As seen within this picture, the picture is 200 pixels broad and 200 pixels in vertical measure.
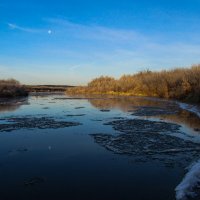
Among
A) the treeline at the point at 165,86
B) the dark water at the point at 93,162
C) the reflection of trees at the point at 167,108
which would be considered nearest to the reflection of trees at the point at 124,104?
the reflection of trees at the point at 167,108

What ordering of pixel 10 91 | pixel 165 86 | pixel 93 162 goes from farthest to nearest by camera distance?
pixel 165 86, pixel 10 91, pixel 93 162

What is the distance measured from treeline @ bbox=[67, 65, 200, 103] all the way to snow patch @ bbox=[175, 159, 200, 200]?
33.6 m

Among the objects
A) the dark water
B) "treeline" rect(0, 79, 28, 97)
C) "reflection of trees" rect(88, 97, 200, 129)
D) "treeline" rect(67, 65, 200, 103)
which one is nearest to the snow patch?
the dark water

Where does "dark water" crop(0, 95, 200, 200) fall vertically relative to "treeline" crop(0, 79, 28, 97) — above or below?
below

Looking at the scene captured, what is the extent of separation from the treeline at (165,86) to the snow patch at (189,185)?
3365 cm

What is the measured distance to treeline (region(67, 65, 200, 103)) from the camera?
49.6 m

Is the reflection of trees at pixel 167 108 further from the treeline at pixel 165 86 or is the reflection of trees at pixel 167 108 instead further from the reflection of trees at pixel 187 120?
the treeline at pixel 165 86

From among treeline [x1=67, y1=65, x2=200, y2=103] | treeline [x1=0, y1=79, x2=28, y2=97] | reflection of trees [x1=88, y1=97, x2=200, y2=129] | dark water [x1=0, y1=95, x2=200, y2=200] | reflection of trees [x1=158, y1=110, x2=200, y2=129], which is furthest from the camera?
treeline [x1=0, y1=79, x2=28, y2=97]

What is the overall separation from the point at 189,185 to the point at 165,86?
5609 cm

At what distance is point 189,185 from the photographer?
806 cm

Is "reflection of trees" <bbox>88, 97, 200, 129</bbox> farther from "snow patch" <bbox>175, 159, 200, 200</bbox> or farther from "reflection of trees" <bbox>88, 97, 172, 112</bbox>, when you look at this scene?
"snow patch" <bbox>175, 159, 200, 200</bbox>

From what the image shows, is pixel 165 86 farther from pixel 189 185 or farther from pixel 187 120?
pixel 189 185

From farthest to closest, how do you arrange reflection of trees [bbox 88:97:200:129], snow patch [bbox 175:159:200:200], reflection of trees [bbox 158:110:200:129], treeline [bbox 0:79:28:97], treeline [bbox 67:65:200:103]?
treeline [bbox 0:79:28:97] < treeline [bbox 67:65:200:103] < reflection of trees [bbox 88:97:200:129] < reflection of trees [bbox 158:110:200:129] < snow patch [bbox 175:159:200:200]

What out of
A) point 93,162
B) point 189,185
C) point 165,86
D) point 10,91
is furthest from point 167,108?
point 10,91
